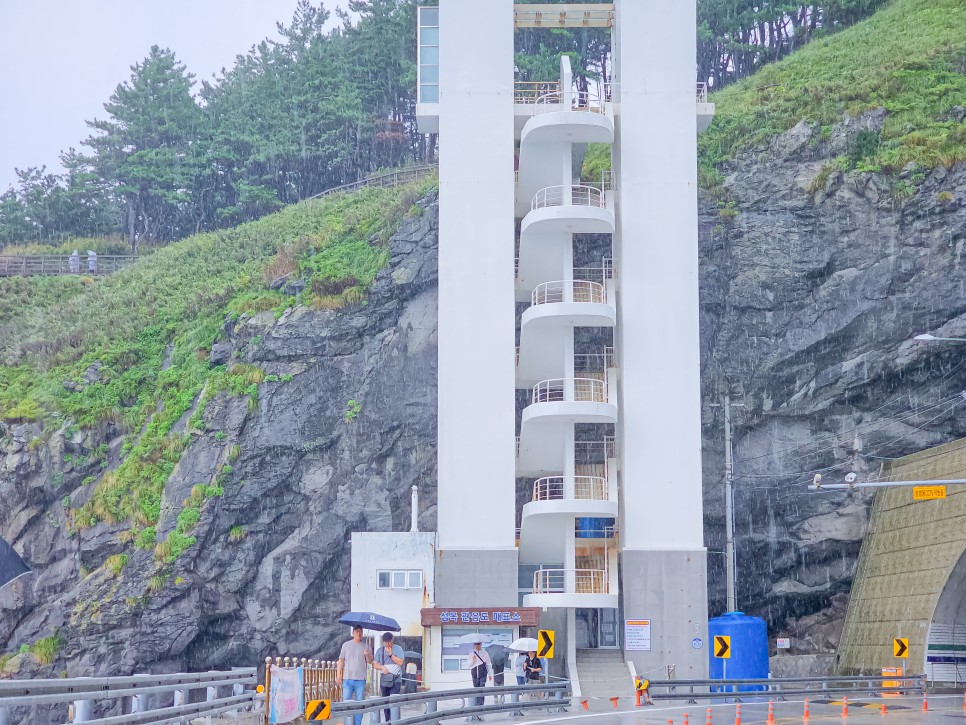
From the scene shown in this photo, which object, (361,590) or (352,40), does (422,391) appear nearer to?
(361,590)

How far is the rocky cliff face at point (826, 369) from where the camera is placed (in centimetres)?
5047

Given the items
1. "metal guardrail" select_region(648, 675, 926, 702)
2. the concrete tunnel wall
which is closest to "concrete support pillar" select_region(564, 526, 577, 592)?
"metal guardrail" select_region(648, 675, 926, 702)

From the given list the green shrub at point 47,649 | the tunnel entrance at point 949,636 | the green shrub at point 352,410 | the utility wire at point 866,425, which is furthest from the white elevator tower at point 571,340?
the green shrub at point 47,649

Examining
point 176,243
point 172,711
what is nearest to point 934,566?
point 172,711

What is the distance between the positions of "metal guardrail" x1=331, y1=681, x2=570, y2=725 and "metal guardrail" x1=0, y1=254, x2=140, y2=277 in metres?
49.8

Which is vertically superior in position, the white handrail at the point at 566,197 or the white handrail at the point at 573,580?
the white handrail at the point at 566,197

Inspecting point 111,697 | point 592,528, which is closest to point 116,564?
point 592,528

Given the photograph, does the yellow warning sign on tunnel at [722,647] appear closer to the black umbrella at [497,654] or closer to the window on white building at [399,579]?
the black umbrella at [497,654]

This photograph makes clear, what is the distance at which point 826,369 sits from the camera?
168 feet

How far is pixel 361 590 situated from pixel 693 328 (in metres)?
15.2

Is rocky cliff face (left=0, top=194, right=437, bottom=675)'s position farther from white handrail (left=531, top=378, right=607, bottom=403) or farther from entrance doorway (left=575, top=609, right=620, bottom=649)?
white handrail (left=531, top=378, right=607, bottom=403)

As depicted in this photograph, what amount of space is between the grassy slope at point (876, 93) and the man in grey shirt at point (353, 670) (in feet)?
133

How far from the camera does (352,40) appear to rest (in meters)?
83.9

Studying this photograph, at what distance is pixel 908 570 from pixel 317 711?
A: 102 feet
